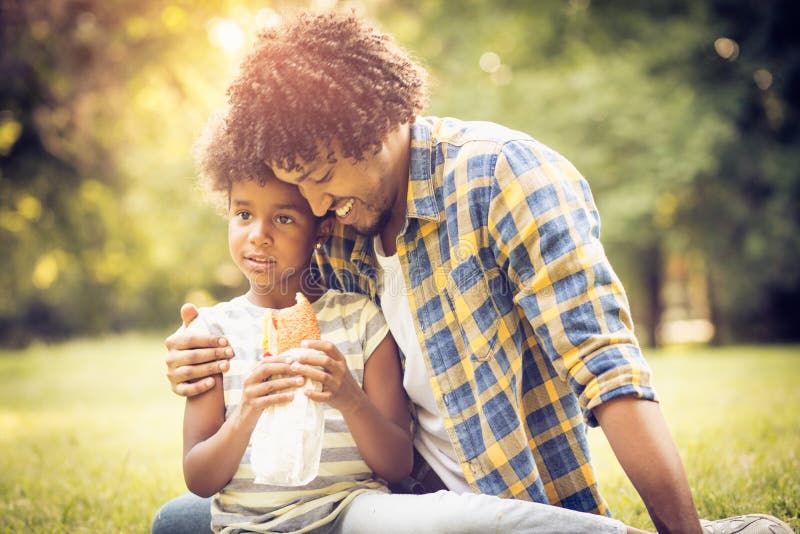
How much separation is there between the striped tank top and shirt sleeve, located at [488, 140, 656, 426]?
0.66 m

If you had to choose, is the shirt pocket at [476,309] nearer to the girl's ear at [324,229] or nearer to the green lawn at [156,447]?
the girl's ear at [324,229]

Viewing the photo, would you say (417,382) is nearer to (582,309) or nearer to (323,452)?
(323,452)

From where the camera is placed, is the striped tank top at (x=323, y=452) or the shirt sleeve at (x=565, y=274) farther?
the striped tank top at (x=323, y=452)

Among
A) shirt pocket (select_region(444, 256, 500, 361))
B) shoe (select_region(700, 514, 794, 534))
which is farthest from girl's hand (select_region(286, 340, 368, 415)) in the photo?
shoe (select_region(700, 514, 794, 534))

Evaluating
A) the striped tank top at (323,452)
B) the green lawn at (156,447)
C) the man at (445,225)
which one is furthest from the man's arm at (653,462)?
the green lawn at (156,447)

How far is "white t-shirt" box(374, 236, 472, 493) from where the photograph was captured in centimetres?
256

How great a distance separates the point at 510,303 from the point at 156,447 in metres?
3.70

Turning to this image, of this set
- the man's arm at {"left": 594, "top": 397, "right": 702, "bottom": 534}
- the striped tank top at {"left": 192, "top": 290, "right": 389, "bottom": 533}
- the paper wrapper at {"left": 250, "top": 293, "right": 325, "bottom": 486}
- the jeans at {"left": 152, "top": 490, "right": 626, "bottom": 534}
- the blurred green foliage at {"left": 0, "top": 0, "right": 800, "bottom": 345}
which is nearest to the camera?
the man's arm at {"left": 594, "top": 397, "right": 702, "bottom": 534}

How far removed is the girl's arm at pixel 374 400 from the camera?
2.17 m

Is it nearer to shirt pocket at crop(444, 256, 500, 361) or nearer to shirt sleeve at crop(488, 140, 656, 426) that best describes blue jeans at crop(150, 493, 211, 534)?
shirt pocket at crop(444, 256, 500, 361)

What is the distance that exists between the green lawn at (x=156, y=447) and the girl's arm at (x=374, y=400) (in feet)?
3.82

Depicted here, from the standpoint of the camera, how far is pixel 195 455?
2279mm

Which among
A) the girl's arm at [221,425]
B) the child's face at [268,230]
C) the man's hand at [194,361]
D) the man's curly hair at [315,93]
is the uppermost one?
the man's curly hair at [315,93]

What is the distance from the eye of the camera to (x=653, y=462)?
1820mm
